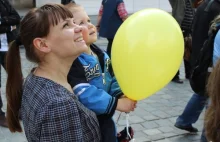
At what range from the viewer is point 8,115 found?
5.89ft

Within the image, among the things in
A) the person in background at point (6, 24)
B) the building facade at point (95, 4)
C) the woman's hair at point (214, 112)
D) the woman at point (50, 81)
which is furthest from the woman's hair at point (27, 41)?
the building facade at point (95, 4)

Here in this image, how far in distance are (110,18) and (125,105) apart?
435cm

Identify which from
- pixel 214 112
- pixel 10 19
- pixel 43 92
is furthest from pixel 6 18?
pixel 214 112

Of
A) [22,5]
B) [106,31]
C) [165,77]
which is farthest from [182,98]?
[22,5]

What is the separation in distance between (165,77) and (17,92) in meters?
0.76

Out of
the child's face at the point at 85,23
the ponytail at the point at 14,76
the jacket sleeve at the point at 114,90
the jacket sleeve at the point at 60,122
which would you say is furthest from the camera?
the jacket sleeve at the point at 114,90

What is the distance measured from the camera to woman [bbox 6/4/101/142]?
1.47 metres

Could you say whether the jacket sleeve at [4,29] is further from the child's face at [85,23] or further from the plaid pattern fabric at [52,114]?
the plaid pattern fabric at [52,114]

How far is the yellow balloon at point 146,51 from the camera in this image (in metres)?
1.81

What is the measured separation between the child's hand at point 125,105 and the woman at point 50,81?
10.6 inches

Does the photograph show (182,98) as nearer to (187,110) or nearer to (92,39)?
(187,110)

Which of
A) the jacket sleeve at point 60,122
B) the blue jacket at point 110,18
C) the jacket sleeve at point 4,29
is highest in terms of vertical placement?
the jacket sleeve at point 60,122

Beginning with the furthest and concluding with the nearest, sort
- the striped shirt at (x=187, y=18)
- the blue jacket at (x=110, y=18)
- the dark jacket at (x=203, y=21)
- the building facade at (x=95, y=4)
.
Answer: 1. the building facade at (x=95, y=4)
2. the blue jacket at (x=110, y=18)
3. the striped shirt at (x=187, y=18)
4. the dark jacket at (x=203, y=21)

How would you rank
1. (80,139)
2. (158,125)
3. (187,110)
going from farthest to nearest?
(158,125)
(187,110)
(80,139)
